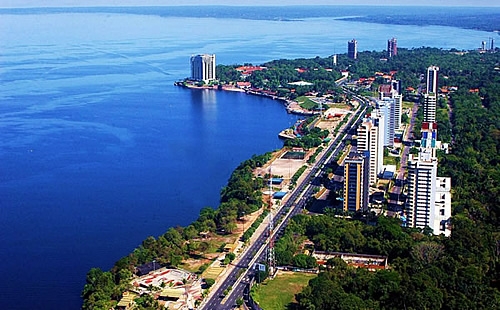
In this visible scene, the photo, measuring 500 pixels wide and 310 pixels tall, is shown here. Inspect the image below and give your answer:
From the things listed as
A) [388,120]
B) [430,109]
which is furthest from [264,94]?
[388,120]

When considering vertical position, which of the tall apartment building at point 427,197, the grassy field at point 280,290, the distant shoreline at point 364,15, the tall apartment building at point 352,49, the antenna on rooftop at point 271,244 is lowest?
the grassy field at point 280,290

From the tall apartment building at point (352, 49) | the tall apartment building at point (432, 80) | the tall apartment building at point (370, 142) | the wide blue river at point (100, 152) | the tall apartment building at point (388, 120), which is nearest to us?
the wide blue river at point (100, 152)

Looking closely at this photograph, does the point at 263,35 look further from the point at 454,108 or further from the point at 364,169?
the point at 364,169

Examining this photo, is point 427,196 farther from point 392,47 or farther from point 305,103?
point 392,47

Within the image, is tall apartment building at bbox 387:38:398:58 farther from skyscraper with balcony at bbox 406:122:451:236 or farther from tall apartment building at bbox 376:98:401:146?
skyscraper with balcony at bbox 406:122:451:236

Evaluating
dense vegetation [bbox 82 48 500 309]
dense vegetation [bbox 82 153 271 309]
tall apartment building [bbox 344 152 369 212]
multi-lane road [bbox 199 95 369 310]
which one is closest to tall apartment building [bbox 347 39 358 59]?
dense vegetation [bbox 82 48 500 309]

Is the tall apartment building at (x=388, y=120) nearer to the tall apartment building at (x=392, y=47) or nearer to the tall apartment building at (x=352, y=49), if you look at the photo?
the tall apartment building at (x=352, y=49)

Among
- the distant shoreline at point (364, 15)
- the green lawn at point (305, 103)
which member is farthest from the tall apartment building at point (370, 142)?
the distant shoreline at point (364, 15)
